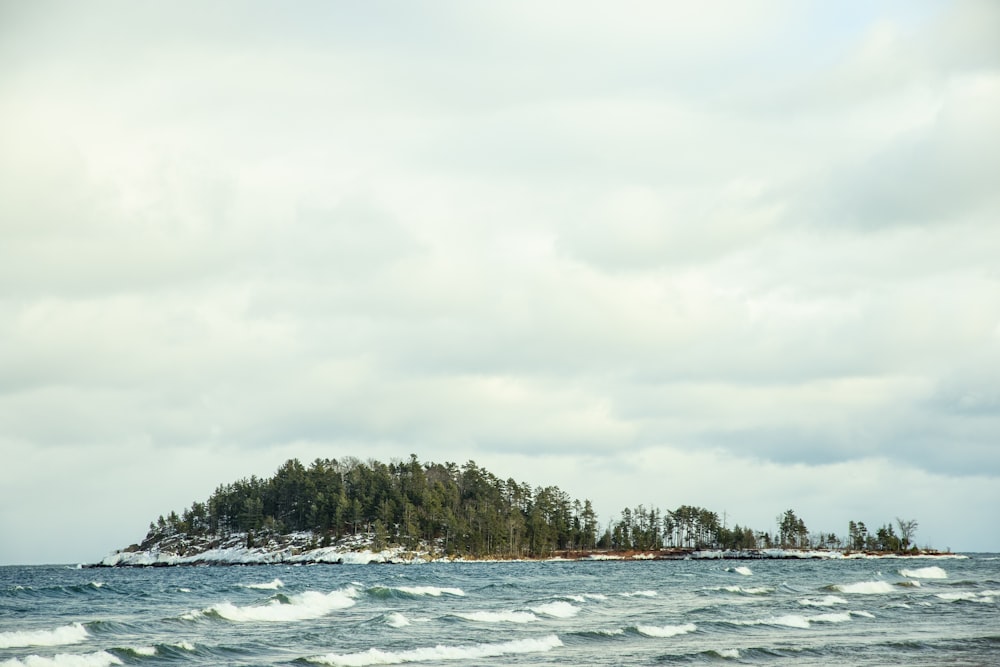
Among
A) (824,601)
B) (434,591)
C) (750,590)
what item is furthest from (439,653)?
(750,590)

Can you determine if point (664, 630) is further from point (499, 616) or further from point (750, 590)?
point (750, 590)

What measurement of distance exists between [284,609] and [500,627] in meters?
14.4

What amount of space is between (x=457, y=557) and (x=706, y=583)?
114 m

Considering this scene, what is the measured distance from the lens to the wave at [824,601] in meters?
60.5

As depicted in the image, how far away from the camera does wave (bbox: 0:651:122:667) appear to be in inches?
1270

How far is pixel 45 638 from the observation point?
39094 mm

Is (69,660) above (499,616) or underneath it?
underneath

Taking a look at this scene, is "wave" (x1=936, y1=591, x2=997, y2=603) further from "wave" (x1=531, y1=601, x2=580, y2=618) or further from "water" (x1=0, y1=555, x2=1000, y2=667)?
"wave" (x1=531, y1=601, x2=580, y2=618)

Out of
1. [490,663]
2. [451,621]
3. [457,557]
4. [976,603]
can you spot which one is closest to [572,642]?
[490,663]

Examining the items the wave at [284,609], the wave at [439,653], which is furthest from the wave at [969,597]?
the wave at [284,609]

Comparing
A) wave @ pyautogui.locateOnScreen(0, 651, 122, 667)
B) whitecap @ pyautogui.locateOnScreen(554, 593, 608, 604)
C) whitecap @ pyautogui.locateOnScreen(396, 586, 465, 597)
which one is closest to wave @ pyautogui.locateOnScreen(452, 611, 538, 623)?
whitecap @ pyautogui.locateOnScreen(554, 593, 608, 604)

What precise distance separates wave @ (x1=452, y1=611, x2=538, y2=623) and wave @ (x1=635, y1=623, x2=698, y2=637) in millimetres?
7236

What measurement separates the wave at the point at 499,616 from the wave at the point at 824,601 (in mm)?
21215

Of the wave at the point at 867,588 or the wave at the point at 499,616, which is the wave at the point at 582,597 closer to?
the wave at the point at 499,616
